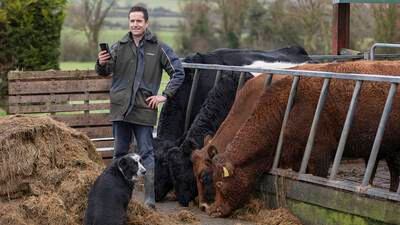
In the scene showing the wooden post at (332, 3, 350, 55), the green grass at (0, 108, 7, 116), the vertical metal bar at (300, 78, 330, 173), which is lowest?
the green grass at (0, 108, 7, 116)

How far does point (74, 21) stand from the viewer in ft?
122

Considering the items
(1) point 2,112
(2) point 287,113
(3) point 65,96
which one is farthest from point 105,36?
(2) point 287,113

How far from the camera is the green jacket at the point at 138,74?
860cm

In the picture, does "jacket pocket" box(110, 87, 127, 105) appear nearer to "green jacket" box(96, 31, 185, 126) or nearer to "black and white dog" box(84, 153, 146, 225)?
"green jacket" box(96, 31, 185, 126)

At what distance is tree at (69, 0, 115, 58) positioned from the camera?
36.9 metres

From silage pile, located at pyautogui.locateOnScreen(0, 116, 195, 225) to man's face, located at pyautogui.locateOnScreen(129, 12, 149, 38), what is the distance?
50.2 inches

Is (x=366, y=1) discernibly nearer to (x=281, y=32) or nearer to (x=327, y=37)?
(x=327, y=37)

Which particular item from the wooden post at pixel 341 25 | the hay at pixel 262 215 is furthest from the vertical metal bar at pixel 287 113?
the wooden post at pixel 341 25

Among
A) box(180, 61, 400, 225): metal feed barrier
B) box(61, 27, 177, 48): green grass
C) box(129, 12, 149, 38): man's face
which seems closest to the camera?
box(180, 61, 400, 225): metal feed barrier

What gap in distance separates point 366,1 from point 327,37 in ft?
58.0

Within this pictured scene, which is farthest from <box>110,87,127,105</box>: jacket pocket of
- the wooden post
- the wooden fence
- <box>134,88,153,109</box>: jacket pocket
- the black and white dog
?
the wooden post

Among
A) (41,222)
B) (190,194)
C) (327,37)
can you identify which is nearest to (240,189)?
(190,194)

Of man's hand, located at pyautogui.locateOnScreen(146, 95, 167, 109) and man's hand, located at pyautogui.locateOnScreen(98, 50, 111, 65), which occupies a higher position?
man's hand, located at pyautogui.locateOnScreen(98, 50, 111, 65)

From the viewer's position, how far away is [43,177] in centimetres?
798
